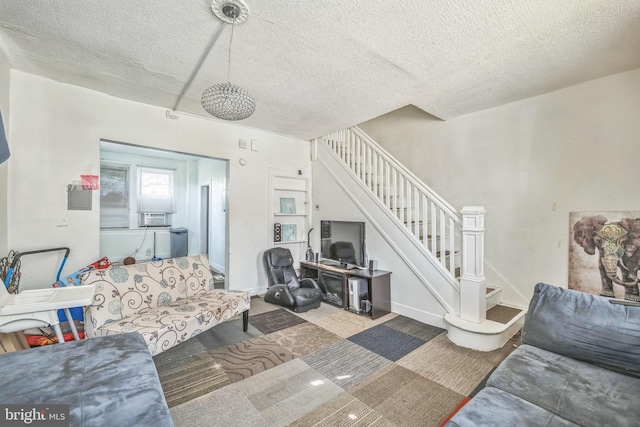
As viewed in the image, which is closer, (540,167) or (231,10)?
(231,10)

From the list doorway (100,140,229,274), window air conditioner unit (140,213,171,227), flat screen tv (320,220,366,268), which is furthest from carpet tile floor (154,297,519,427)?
window air conditioner unit (140,213,171,227)

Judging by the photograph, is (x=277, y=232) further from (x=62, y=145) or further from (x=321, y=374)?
(x=62, y=145)

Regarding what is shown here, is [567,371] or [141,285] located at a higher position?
[141,285]

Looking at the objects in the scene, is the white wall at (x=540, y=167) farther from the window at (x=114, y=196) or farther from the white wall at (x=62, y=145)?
the window at (x=114, y=196)

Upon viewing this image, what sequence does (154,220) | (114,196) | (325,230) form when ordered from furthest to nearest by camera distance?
(154,220)
(114,196)
(325,230)

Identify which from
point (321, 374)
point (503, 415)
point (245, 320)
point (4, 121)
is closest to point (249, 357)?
point (245, 320)

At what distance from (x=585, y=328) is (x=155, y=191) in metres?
7.66

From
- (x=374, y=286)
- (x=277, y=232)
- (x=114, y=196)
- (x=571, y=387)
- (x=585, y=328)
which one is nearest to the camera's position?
(x=571, y=387)

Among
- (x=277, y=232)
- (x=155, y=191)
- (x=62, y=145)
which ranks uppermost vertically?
(x=62, y=145)

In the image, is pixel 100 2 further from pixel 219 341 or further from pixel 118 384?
pixel 219 341

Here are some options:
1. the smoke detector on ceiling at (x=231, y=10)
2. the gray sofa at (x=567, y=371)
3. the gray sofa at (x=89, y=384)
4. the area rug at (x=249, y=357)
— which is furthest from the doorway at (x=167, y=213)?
the gray sofa at (x=567, y=371)

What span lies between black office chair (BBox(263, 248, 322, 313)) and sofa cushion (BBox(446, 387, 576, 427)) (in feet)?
8.47

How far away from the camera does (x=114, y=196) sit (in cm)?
612

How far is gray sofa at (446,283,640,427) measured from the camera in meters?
1.20
